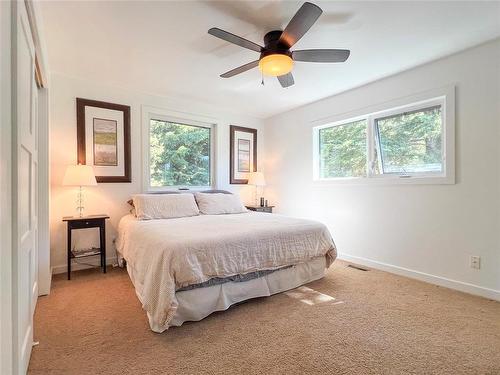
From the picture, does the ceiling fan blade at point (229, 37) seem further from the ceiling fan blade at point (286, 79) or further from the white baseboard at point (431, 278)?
the white baseboard at point (431, 278)

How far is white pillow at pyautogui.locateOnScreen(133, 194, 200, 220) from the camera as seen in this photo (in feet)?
10.2

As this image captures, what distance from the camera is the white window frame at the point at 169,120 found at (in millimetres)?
3693

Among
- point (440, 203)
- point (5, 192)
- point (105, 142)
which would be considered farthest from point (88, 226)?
point (440, 203)

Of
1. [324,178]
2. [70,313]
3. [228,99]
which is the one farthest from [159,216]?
[324,178]

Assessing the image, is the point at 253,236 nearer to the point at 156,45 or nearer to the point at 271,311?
the point at 271,311

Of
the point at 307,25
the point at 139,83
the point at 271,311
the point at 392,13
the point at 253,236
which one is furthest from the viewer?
the point at 139,83

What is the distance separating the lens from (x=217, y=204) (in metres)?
3.68

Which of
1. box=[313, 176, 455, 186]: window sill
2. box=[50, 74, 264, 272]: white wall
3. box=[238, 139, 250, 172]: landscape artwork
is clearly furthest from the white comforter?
box=[238, 139, 250, 172]: landscape artwork

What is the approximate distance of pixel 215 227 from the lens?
2537mm

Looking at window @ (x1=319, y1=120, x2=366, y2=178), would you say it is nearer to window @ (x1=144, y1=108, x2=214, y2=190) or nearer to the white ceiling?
the white ceiling

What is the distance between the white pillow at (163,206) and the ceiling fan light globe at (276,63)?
200cm

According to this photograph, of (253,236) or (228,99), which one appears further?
(228,99)

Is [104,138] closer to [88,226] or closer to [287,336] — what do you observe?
[88,226]

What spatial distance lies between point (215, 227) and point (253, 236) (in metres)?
0.44
